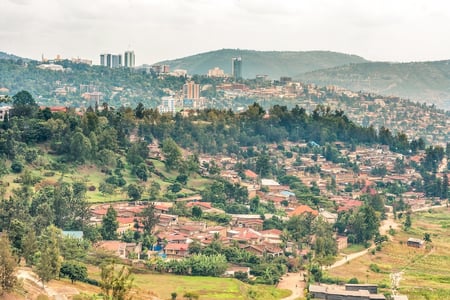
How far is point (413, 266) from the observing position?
33.9 m

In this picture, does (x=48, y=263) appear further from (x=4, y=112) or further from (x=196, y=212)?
(x=4, y=112)

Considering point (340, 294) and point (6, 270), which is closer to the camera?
point (6, 270)

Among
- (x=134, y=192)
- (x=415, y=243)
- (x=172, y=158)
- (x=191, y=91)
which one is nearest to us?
(x=415, y=243)

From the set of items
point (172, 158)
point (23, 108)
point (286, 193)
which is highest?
point (23, 108)

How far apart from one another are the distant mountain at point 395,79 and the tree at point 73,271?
437ft

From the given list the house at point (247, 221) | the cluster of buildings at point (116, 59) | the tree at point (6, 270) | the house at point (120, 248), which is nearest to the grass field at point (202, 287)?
the house at point (120, 248)

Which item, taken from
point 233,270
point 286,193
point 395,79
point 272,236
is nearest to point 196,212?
point 272,236

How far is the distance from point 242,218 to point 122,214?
228 inches

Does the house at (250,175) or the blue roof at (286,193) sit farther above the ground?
the house at (250,175)

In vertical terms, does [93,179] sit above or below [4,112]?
below

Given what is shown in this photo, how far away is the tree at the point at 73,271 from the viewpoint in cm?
2614

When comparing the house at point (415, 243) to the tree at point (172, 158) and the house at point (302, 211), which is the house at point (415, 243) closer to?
the house at point (302, 211)

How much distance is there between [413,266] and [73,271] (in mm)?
14702

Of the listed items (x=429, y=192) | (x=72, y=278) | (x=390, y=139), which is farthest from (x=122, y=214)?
(x=390, y=139)
